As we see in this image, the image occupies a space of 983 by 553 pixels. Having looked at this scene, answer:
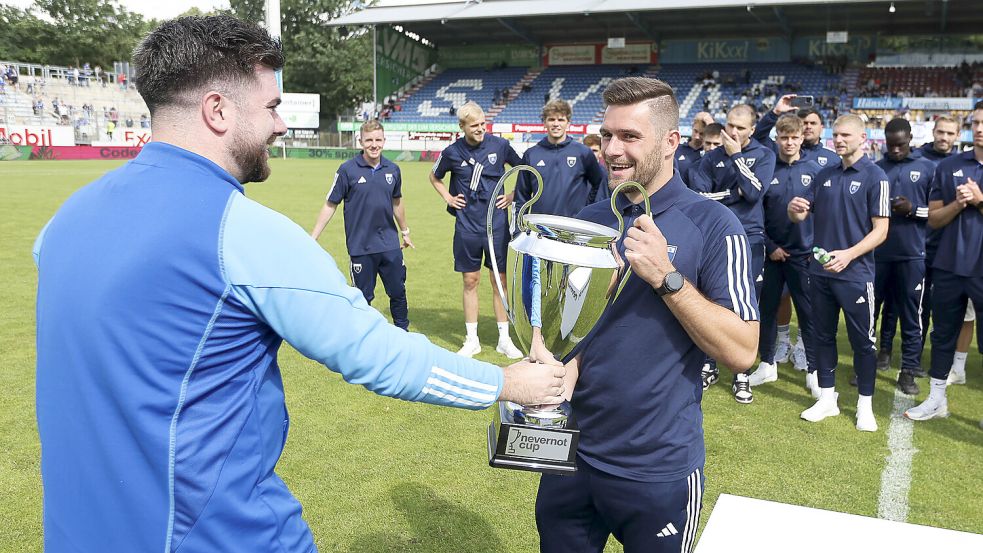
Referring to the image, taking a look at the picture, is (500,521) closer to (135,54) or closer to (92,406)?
(92,406)

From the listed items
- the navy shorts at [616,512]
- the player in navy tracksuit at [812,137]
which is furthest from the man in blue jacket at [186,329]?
the player in navy tracksuit at [812,137]

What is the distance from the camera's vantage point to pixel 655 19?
4353 cm

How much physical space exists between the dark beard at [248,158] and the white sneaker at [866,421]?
16.1ft

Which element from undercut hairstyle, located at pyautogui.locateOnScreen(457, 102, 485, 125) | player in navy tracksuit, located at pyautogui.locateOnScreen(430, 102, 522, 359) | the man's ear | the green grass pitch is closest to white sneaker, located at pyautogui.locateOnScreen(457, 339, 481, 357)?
player in navy tracksuit, located at pyautogui.locateOnScreen(430, 102, 522, 359)

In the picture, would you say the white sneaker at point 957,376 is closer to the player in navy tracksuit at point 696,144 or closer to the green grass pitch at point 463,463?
the green grass pitch at point 463,463

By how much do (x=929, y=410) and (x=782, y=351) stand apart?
1737mm

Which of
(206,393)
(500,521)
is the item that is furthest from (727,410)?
(206,393)

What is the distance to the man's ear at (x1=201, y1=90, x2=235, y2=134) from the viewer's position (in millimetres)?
1597

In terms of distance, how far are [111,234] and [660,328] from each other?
4.88 ft

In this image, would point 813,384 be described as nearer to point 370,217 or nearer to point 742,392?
point 742,392

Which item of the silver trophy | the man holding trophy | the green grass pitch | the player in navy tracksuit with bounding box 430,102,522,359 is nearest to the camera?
the silver trophy

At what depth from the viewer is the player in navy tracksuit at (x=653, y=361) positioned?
2203 millimetres

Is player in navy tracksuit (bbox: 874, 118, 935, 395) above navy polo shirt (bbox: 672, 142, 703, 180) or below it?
below

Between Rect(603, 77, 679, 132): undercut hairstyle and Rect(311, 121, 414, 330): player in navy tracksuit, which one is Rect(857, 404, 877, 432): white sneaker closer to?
Rect(603, 77, 679, 132): undercut hairstyle
